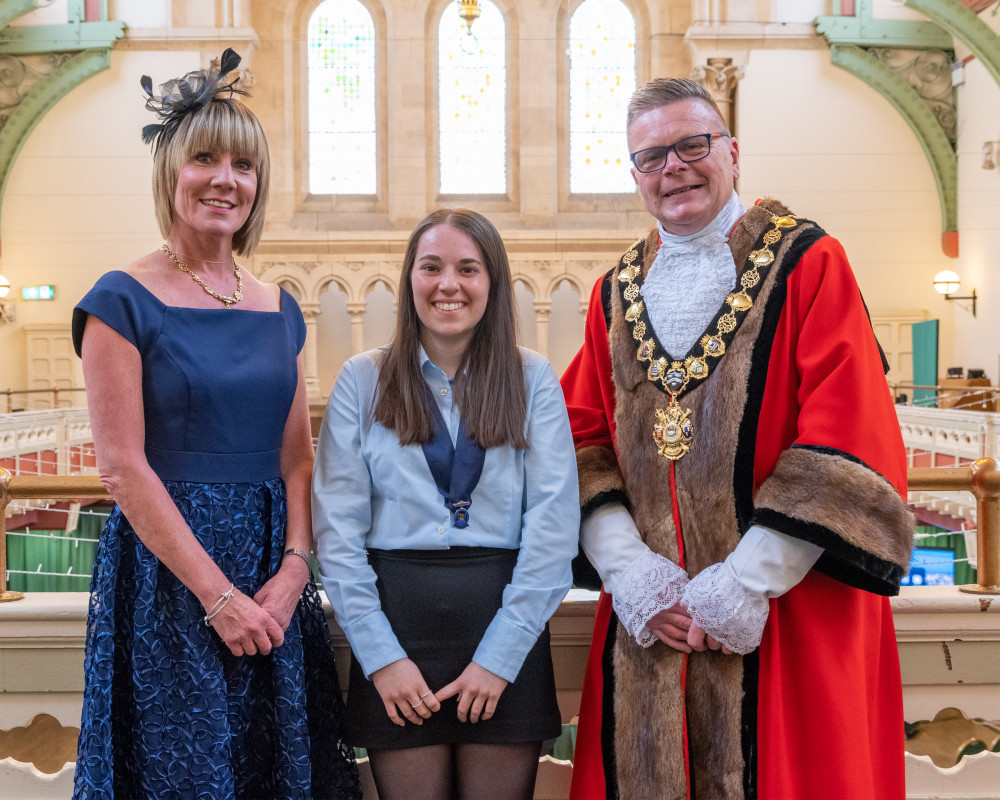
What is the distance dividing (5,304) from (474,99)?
6595mm

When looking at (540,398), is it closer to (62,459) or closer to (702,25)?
(62,459)

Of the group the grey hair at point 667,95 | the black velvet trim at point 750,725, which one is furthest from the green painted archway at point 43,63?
the black velvet trim at point 750,725

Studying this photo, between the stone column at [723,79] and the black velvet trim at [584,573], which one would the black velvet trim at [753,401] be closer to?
the black velvet trim at [584,573]

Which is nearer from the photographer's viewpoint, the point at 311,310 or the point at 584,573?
the point at 584,573

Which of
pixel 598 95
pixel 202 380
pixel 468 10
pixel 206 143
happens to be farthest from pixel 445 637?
pixel 598 95

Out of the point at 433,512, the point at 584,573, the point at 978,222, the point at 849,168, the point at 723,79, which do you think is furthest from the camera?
the point at 849,168

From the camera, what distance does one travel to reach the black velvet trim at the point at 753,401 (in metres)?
1.61

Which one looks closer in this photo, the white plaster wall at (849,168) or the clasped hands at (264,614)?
the clasped hands at (264,614)

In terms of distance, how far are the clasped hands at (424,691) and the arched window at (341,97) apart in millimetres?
11159

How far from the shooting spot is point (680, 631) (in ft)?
5.22

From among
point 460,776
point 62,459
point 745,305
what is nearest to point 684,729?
point 460,776

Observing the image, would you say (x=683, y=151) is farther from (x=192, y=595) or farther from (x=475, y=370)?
(x=192, y=595)

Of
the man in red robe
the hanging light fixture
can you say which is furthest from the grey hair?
the hanging light fixture

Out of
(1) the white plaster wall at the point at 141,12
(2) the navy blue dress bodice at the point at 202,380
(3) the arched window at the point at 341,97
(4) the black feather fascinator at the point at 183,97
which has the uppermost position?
(1) the white plaster wall at the point at 141,12
